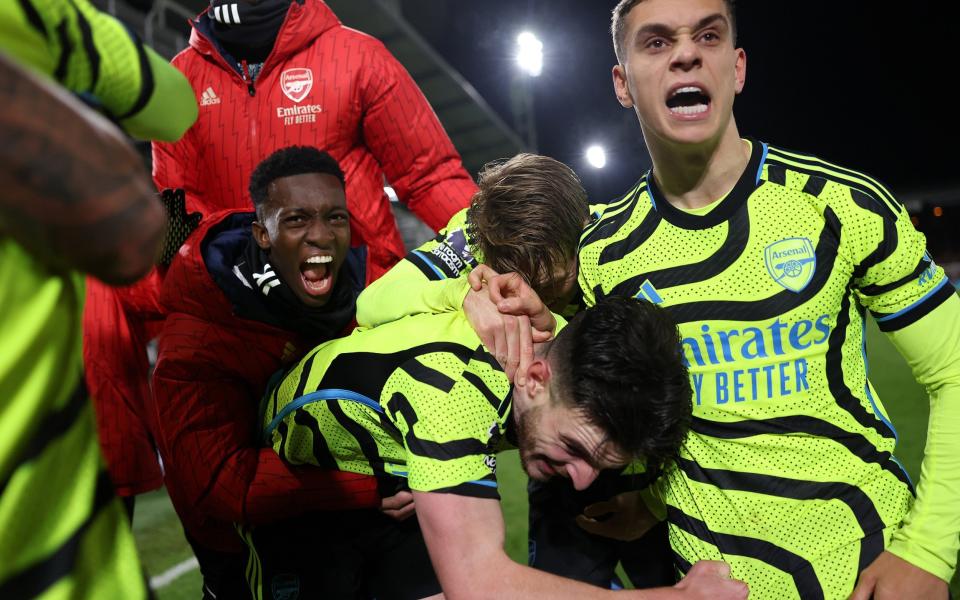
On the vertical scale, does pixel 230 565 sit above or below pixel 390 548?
below

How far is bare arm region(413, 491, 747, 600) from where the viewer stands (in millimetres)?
1592

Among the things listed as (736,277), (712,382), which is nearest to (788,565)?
(712,382)

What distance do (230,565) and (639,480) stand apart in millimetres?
1409

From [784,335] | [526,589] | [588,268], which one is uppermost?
[588,268]

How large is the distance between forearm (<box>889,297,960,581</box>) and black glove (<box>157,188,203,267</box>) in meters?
2.02

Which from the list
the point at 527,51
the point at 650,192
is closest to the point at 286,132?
the point at 650,192

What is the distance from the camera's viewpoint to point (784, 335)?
5.79 ft

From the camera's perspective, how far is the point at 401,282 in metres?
2.20

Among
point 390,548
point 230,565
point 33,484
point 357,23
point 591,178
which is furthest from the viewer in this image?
point 591,178

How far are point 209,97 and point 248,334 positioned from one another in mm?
895

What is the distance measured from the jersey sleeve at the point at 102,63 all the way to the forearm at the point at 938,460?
155 centimetres

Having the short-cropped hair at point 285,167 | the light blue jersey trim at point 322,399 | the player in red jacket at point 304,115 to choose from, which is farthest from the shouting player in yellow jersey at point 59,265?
the player in red jacket at point 304,115

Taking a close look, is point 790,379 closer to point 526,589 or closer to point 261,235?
point 526,589

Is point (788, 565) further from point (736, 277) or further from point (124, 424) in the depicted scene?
point (124, 424)
